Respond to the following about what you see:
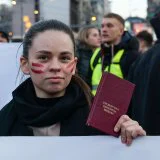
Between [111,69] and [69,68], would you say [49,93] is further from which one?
[111,69]

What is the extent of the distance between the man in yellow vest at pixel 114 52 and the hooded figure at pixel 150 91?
1479mm

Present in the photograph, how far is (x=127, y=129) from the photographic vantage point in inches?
75.9

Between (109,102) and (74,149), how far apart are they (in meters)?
0.26

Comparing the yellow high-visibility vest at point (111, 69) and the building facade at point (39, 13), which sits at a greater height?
the yellow high-visibility vest at point (111, 69)

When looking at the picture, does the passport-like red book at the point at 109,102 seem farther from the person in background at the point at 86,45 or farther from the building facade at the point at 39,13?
the building facade at the point at 39,13

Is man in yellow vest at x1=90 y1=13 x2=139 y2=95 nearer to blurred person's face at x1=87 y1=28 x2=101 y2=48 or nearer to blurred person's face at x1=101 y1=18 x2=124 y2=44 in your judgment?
blurred person's face at x1=101 y1=18 x2=124 y2=44

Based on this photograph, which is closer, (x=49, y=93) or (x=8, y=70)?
(x=49, y=93)

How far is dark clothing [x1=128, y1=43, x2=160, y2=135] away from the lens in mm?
3668

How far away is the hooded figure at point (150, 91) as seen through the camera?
3668mm

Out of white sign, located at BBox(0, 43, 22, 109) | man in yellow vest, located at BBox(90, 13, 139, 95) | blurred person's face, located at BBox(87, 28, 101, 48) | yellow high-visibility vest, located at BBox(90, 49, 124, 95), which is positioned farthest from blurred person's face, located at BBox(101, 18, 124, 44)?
white sign, located at BBox(0, 43, 22, 109)

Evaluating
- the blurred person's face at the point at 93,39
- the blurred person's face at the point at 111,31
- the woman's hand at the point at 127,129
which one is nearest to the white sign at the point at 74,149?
the woman's hand at the point at 127,129

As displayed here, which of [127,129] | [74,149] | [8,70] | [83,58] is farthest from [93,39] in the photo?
[127,129]

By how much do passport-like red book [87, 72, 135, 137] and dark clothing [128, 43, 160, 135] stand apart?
170 centimetres

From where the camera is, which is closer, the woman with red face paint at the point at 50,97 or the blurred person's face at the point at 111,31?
the woman with red face paint at the point at 50,97
